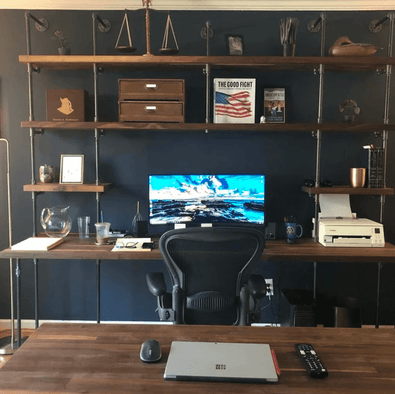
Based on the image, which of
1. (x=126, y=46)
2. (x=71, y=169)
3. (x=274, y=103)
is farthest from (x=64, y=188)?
(x=274, y=103)

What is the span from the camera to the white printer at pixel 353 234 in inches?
118

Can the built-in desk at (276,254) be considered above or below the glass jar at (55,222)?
below

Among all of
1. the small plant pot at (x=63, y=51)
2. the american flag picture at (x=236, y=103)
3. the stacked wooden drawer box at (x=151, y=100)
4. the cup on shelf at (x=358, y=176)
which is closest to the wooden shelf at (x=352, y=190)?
the cup on shelf at (x=358, y=176)

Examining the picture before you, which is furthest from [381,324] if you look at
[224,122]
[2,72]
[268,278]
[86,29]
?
[2,72]

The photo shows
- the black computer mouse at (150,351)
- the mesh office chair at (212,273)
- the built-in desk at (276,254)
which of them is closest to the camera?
the black computer mouse at (150,351)

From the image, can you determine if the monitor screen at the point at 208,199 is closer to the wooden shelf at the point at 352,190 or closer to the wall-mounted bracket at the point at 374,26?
the wooden shelf at the point at 352,190

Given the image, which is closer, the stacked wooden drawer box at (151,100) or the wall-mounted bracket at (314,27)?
the stacked wooden drawer box at (151,100)

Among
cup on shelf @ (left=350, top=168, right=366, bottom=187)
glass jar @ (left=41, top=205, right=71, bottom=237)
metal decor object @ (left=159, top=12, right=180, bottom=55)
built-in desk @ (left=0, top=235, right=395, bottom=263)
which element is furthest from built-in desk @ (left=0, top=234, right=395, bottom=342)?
metal decor object @ (left=159, top=12, right=180, bottom=55)

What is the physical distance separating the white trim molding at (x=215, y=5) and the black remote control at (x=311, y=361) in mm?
2672

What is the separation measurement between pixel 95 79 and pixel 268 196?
1.57m

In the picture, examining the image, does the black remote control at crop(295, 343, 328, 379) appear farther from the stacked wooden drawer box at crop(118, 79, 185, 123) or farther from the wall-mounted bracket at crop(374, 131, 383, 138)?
the wall-mounted bracket at crop(374, 131, 383, 138)

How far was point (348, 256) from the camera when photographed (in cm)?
280

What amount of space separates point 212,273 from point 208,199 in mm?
1014

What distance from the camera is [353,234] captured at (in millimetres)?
2998
